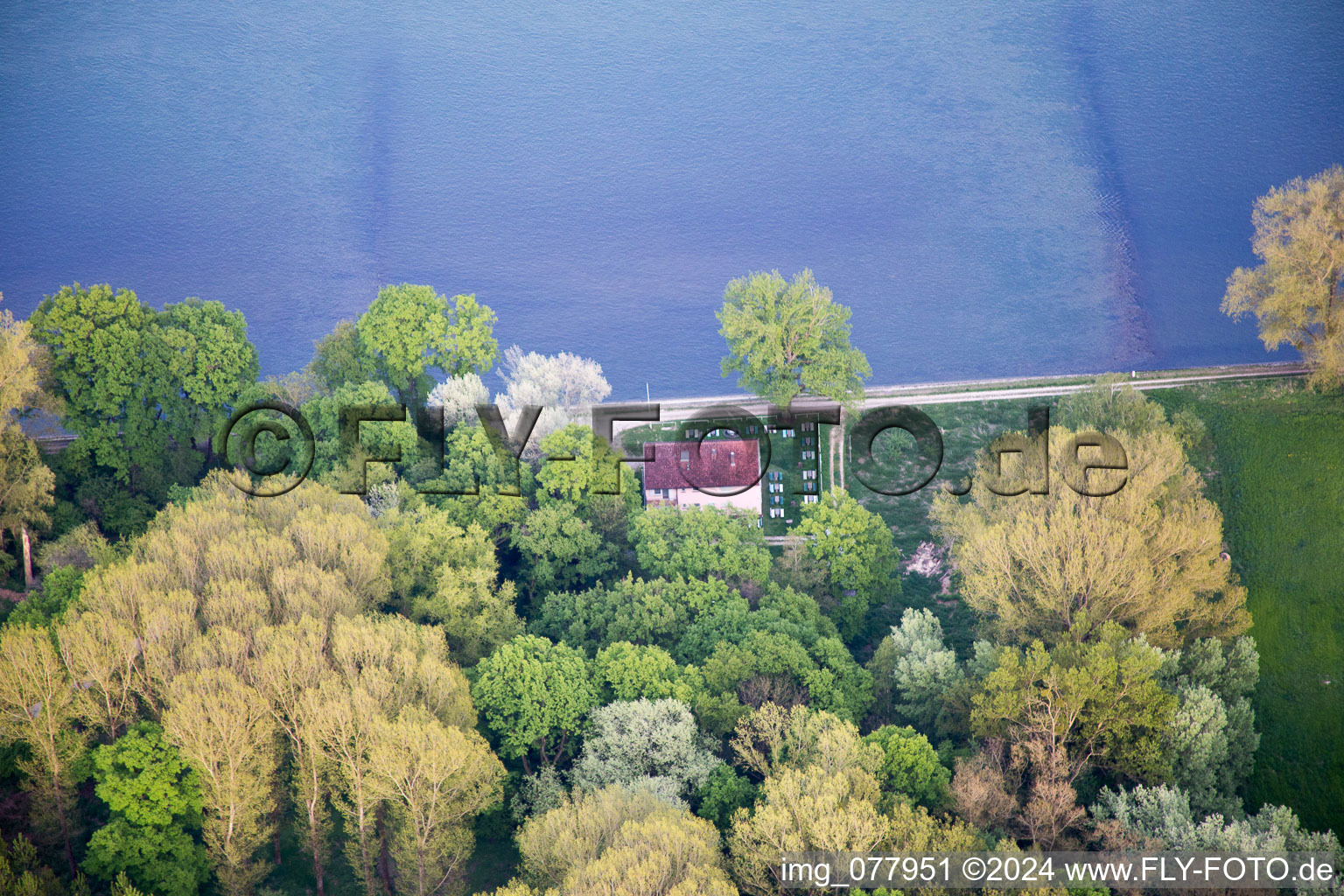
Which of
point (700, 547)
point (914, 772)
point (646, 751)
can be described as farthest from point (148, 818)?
point (914, 772)

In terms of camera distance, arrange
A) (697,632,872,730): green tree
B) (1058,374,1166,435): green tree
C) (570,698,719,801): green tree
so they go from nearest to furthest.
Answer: (570,698,719,801): green tree
(697,632,872,730): green tree
(1058,374,1166,435): green tree

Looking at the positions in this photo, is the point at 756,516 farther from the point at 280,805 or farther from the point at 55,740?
the point at 55,740

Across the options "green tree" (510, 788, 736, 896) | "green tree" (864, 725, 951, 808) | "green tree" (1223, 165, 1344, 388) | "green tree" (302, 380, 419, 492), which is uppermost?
"green tree" (1223, 165, 1344, 388)

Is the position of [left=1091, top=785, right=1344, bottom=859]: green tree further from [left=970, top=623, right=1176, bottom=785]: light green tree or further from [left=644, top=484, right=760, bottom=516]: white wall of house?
[left=644, top=484, right=760, bottom=516]: white wall of house

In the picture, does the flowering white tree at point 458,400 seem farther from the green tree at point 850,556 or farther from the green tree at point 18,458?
the green tree at point 18,458

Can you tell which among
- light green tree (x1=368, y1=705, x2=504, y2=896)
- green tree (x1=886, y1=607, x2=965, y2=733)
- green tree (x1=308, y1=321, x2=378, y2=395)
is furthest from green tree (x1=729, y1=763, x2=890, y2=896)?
green tree (x1=308, y1=321, x2=378, y2=395)

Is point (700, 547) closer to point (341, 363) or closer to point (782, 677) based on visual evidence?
point (782, 677)

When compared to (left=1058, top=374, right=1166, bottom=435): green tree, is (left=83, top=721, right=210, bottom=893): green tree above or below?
below

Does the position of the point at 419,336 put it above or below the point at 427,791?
above
